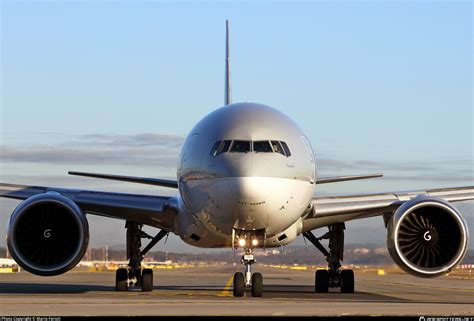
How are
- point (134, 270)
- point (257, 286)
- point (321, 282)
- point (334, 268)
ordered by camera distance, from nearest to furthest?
point (257, 286)
point (134, 270)
point (321, 282)
point (334, 268)

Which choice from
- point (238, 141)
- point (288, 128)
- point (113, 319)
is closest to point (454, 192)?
point (288, 128)

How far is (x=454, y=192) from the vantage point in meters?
25.3

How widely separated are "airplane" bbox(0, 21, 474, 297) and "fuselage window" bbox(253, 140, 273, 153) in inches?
1.0

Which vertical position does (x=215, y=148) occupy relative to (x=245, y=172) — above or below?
above

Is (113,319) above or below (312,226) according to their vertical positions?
below

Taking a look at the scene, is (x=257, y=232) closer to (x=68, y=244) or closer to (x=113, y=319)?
(x=68, y=244)

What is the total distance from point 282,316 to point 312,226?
431 inches

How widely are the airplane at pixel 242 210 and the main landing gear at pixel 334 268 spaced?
0.10ft

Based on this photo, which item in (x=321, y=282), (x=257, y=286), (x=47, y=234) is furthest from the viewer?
(x=321, y=282)

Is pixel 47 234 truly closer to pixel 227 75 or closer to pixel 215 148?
pixel 215 148

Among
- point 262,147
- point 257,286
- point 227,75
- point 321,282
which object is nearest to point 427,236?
point 257,286

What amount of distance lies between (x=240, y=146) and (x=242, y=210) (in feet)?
4.39

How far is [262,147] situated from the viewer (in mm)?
20797

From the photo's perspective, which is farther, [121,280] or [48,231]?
[121,280]
